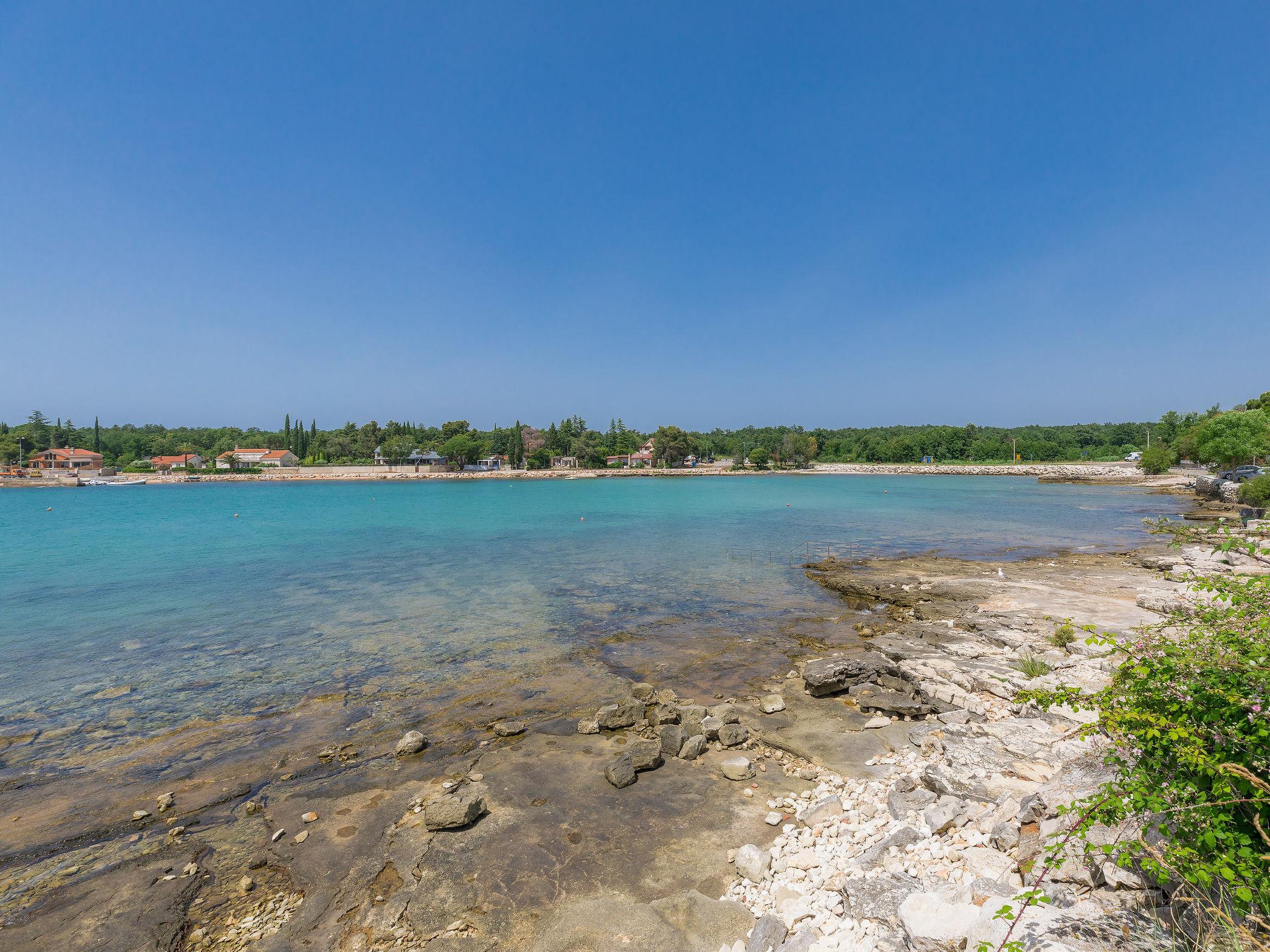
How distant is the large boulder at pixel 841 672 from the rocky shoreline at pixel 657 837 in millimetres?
71

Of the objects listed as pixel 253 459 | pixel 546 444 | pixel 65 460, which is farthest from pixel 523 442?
pixel 65 460

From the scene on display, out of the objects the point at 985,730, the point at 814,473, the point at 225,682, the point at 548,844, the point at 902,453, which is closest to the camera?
the point at 548,844

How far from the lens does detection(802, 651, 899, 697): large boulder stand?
39.4 feet

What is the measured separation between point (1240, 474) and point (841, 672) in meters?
69.1

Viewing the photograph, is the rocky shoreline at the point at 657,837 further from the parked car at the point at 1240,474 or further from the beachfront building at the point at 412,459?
the beachfront building at the point at 412,459

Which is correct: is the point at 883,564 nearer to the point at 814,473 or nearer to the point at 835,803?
the point at 835,803

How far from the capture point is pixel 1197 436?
65.9 metres

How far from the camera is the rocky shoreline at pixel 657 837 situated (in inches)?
213

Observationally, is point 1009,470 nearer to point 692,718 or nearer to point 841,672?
point 841,672

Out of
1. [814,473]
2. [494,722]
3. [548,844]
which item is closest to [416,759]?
[494,722]

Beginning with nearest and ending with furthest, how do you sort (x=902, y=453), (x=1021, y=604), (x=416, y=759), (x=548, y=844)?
(x=548, y=844)
(x=416, y=759)
(x=1021, y=604)
(x=902, y=453)

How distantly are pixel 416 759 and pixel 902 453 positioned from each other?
178907mm

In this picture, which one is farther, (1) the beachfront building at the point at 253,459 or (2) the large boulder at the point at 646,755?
(1) the beachfront building at the point at 253,459

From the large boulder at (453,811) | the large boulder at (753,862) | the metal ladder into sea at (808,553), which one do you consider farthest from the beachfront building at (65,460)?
the large boulder at (753,862)
